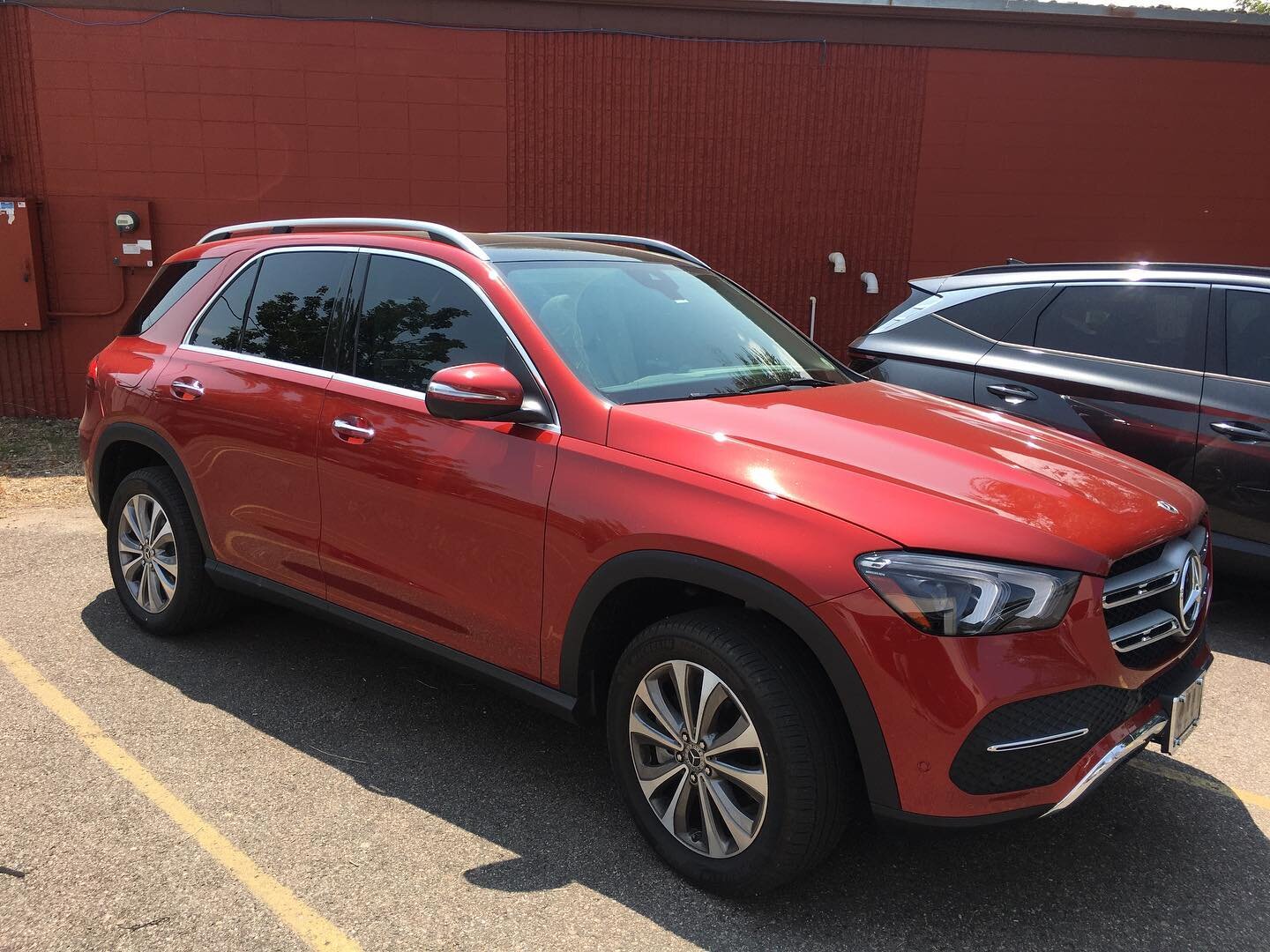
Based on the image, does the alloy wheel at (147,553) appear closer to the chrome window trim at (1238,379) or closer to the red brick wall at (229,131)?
the chrome window trim at (1238,379)

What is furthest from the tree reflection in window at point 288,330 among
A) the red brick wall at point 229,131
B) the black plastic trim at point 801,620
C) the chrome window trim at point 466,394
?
the red brick wall at point 229,131

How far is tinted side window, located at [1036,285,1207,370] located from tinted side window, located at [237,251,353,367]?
3.60 m

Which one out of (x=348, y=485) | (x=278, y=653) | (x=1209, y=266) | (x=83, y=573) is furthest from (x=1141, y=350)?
(x=83, y=573)

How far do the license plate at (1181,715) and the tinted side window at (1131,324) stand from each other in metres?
2.63

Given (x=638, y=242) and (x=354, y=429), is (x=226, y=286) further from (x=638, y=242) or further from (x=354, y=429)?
(x=638, y=242)

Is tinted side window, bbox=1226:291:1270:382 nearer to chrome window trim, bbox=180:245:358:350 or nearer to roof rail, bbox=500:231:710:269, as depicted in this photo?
roof rail, bbox=500:231:710:269

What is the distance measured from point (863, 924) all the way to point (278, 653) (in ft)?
9.37

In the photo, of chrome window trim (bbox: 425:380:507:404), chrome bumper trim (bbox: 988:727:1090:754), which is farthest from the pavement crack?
chrome bumper trim (bbox: 988:727:1090:754)

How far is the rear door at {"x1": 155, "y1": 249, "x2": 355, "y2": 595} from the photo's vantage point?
3652 millimetres

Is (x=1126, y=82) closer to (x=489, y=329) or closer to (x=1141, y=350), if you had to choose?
(x=1141, y=350)

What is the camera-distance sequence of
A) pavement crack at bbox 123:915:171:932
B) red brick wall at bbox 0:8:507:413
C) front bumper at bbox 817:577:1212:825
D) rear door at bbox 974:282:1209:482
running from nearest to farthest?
front bumper at bbox 817:577:1212:825 → pavement crack at bbox 123:915:171:932 → rear door at bbox 974:282:1209:482 → red brick wall at bbox 0:8:507:413

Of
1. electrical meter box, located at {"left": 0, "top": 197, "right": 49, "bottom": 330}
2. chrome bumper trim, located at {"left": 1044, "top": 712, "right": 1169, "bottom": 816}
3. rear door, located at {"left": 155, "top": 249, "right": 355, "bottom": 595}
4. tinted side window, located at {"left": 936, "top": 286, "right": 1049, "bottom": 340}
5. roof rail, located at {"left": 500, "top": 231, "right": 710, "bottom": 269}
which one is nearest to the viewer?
chrome bumper trim, located at {"left": 1044, "top": 712, "right": 1169, "bottom": 816}

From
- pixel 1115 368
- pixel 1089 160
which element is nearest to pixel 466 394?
pixel 1115 368

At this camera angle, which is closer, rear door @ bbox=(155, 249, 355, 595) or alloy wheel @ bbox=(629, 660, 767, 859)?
alloy wheel @ bbox=(629, 660, 767, 859)
